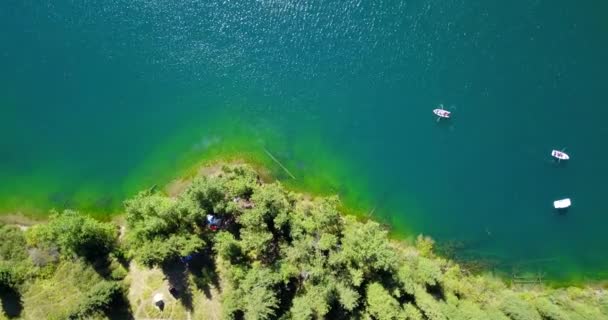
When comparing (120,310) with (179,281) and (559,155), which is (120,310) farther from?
(559,155)

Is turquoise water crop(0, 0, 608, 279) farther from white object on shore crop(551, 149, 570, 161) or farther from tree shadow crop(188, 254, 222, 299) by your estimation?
tree shadow crop(188, 254, 222, 299)

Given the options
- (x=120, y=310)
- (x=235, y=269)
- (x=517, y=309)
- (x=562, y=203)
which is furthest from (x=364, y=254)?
(x=562, y=203)

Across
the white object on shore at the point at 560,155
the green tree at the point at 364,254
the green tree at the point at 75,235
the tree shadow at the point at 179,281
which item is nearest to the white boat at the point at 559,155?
the white object on shore at the point at 560,155

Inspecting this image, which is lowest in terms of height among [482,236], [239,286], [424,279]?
[239,286]

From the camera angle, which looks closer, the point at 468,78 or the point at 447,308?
the point at 447,308

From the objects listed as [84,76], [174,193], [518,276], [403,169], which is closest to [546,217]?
[518,276]

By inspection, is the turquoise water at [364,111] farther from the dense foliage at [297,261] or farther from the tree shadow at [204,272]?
the tree shadow at [204,272]

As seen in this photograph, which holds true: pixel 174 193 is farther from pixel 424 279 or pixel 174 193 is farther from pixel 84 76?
pixel 424 279
